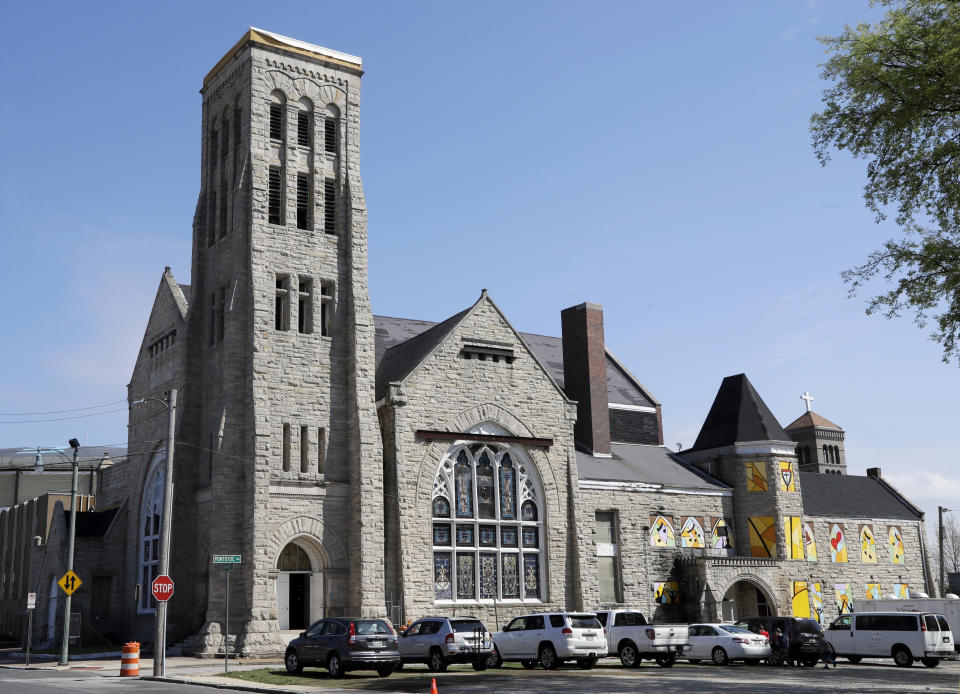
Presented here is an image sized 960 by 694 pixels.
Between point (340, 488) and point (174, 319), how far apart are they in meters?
11.3

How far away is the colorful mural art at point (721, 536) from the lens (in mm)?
47531

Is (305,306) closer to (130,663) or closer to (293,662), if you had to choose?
(293,662)

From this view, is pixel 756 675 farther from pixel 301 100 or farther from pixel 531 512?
pixel 301 100

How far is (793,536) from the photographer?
47938 mm

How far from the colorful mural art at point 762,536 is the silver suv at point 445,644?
23239 millimetres

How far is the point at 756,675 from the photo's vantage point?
26.2 meters

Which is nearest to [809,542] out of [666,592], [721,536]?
[721,536]

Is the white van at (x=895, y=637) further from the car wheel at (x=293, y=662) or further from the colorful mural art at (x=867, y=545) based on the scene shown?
the car wheel at (x=293, y=662)

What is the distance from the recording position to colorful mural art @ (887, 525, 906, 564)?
179 feet

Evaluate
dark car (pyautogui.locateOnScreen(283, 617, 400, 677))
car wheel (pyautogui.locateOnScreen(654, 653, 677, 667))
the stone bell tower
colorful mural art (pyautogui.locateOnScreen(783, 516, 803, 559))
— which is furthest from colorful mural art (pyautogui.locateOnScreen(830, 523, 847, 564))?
dark car (pyautogui.locateOnScreen(283, 617, 400, 677))

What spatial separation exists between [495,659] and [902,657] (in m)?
15.0

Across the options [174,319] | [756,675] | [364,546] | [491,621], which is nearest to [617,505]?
[491,621]

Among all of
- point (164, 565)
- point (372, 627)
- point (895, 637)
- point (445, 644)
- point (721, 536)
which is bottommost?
point (895, 637)

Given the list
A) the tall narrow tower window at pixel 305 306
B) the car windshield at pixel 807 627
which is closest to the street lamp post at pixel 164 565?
the tall narrow tower window at pixel 305 306
